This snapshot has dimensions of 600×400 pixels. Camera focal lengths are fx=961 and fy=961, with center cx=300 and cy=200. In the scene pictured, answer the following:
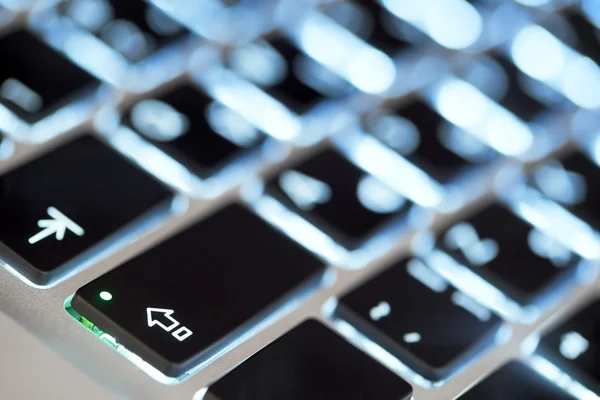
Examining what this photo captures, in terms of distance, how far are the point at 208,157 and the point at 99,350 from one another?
110mm

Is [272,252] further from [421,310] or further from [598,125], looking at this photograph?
[598,125]

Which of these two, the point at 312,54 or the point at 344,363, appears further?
the point at 312,54

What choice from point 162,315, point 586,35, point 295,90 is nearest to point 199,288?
point 162,315

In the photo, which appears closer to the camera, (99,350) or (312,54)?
(99,350)

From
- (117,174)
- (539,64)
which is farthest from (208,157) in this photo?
(539,64)

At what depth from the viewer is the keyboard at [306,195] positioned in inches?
14.8

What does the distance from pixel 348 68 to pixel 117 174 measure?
139mm

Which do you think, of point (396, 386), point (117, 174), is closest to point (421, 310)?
point (396, 386)

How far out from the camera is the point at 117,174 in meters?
0.42

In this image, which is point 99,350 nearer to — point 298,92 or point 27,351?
point 27,351

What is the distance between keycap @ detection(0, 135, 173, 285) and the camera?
14.9 inches

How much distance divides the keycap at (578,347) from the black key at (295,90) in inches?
6.2

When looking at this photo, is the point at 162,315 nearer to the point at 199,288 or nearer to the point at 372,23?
the point at 199,288

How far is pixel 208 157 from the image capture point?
44 cm
